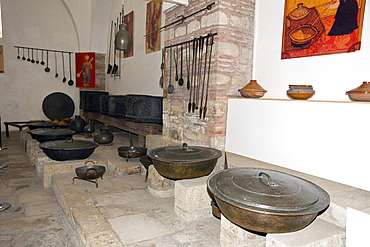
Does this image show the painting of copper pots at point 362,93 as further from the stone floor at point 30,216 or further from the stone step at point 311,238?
the stone floor at point 30,216

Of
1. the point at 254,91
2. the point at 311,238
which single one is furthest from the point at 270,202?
the point at 254,91

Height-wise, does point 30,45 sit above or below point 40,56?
above

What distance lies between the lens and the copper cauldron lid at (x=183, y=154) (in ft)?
8.81

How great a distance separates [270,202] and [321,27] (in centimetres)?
215

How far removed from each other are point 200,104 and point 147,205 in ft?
5.03

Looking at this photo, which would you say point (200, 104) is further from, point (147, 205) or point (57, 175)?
point (57, 175)

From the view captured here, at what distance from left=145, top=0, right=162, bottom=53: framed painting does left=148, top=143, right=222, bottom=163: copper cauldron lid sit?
331cm

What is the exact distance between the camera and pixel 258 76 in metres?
3.68

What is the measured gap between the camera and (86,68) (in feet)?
30.3

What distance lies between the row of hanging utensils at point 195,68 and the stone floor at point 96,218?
138 cm

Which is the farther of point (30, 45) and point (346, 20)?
point (30, 45)

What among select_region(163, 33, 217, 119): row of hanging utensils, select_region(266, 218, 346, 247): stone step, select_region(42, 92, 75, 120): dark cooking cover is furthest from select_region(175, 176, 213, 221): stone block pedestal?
select_region(42, 92, 75, 120): dark cooking cover

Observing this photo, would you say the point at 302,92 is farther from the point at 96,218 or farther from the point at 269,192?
the point at 96,218

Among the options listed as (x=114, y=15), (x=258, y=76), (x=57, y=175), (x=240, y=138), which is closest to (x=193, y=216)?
(x=240, y=138)
